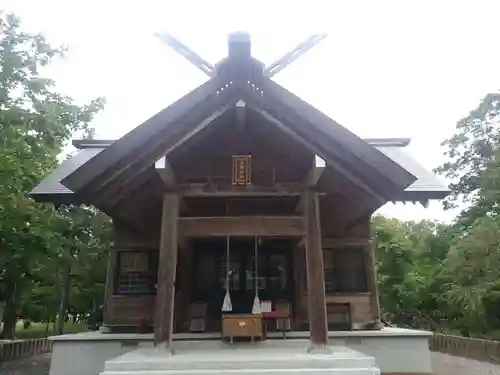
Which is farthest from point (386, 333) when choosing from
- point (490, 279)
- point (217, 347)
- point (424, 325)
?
point (424, 325)

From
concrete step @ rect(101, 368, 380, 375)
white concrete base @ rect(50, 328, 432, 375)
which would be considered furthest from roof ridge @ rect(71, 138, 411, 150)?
concrete step @ rect(101, 368, 380, 375)

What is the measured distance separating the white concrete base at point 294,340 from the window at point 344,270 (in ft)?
3.63

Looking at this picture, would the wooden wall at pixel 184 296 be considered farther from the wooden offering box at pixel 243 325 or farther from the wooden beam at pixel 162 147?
the wooden beam at pixel 162 147

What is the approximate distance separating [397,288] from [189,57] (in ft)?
54.1

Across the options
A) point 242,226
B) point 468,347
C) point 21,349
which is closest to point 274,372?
point 242,226

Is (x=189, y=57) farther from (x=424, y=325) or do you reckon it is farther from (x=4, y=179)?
(x=424, y=325)

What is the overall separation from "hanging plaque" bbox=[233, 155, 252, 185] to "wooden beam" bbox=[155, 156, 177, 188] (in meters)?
0.79

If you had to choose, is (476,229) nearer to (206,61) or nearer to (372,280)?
(372,280)

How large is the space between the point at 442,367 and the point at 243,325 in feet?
27.1

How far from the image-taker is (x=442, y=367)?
1218 cm

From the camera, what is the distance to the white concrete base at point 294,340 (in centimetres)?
682

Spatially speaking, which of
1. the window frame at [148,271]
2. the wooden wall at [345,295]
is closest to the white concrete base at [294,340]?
the wooden wall at [345,295]

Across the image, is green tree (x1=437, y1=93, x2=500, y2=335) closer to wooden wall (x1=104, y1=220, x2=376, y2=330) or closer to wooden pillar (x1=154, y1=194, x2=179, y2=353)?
wooden wall (x1=104, y1=220, x2=376, y2=330)

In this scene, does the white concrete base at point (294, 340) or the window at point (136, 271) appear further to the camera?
the window at point (136, 271)
